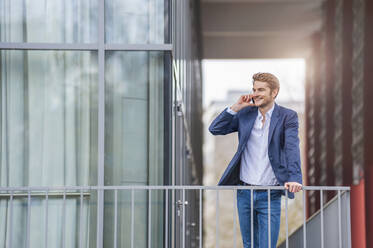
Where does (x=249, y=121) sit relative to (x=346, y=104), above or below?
below

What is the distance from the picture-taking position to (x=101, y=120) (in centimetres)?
777

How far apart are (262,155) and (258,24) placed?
14898 millimetres

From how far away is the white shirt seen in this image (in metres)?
7.07

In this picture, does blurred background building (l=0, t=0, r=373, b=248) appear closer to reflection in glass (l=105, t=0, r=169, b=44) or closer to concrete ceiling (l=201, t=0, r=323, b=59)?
reflection in glass (l=105, t=0, r=169, b=44)

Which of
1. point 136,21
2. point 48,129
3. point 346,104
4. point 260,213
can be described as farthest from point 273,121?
point 346,104

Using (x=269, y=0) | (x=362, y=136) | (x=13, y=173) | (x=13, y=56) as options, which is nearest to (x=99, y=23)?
(x=13, y=56)

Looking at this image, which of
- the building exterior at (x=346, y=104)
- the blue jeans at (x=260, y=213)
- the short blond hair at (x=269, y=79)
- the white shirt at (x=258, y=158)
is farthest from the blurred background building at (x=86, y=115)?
the building exterior at (x=346, y=104)

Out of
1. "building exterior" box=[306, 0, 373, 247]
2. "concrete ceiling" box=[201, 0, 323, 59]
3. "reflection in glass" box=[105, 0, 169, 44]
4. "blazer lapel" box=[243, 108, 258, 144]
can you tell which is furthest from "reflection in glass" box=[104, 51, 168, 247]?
"concrete ceiling" box=[201, 0, 323, 59]

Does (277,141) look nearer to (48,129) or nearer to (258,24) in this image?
(48,129)

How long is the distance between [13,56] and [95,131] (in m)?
1.07

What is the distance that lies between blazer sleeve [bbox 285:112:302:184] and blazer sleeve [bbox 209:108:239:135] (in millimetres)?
465

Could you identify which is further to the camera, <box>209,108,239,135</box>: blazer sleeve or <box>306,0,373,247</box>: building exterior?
<box>306,0,373,247</box>: building exterior

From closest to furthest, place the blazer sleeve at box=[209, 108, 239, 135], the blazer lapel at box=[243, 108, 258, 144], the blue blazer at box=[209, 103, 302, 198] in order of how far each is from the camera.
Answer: the blue blazer at box=[209, 103, 302, 198] < the blazer lapel at box=[243, 108, 258, 144] < the blazer sleeve at box=[209, 108, 239, 135]

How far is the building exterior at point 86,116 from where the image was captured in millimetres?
7625
